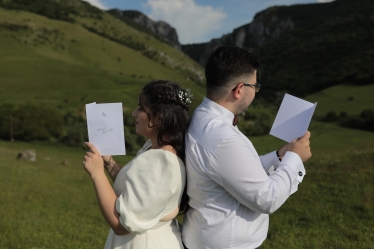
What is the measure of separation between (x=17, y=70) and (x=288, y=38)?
353 feet

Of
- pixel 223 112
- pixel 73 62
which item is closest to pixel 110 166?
pixel 223 112

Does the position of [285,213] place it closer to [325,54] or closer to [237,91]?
[237,91]

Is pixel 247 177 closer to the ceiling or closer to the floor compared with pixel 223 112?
closer to the floor

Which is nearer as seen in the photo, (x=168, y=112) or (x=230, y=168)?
(x=230, y=168)

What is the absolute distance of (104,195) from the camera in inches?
100

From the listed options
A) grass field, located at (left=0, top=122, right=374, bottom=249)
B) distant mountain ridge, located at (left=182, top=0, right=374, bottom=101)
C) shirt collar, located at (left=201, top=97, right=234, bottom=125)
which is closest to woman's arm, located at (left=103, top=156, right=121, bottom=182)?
shirt collar, located at (left=201, top=97, right=234, bottom=125)

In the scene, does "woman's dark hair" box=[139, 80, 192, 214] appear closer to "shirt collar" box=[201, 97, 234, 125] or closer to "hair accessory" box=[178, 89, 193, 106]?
"hair accessory" box=[178, 89, 193, 106]

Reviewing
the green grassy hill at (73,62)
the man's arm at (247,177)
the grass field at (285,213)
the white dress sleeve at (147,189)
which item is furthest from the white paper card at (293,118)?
the green grassy hill at (73,62)

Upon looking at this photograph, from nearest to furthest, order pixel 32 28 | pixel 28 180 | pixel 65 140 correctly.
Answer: pixel 28 180 < pixel 65 140 < pixel 32 28

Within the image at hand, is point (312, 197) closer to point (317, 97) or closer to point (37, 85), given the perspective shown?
point (37, 85)

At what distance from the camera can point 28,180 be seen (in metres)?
15.2

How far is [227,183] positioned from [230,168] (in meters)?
0.10

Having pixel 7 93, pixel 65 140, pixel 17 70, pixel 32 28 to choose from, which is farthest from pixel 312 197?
pixel 32 28

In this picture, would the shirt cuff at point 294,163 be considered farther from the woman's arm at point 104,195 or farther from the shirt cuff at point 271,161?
the woman's arm at point 104,195
